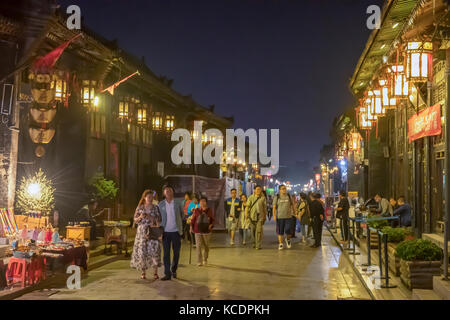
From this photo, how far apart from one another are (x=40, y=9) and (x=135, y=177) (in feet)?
45.5

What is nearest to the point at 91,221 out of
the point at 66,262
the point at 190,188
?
the point at 66,262

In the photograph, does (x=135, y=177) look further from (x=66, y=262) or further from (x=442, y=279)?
(x=442, y=279)

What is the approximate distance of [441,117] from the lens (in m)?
12.9

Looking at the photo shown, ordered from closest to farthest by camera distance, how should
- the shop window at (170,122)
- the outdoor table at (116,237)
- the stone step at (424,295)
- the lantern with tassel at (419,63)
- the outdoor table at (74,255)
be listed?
1. the stone step at (424,295)
2. the outdoor table at (74,255)
3. the lantern with tassel at (419,63)
4. the outdoor table at (116,237)
5. the shop window at (170,122)

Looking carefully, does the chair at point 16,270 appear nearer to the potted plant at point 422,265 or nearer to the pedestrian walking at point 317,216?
the potted plant at point 422,265

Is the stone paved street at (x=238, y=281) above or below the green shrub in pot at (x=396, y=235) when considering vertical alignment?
below

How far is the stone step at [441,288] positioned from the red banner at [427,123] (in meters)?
4.65

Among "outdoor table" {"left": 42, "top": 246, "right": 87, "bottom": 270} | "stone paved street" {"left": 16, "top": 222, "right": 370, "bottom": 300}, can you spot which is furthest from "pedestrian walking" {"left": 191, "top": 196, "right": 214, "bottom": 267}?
"outdoor table" {"left": 42, "top": 246, "right": 87, "bottom": 270}

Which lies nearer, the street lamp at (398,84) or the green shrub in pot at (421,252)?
the green shrub in pot at (421,252)

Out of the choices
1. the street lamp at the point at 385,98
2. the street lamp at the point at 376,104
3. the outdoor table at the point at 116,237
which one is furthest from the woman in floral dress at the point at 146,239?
the street lamp at the point at 376,104

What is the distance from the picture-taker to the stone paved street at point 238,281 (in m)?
9.73

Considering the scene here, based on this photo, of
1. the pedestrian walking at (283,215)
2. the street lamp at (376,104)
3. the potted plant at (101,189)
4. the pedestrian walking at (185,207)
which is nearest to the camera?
the street lamp at (376,104)

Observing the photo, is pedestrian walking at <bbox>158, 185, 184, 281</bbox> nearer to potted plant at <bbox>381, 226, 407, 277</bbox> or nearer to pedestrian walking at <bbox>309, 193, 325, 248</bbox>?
potted plant at <bbox>381, 226, 407, 277</bbox>

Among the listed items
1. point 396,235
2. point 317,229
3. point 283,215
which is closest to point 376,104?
point 283,215
